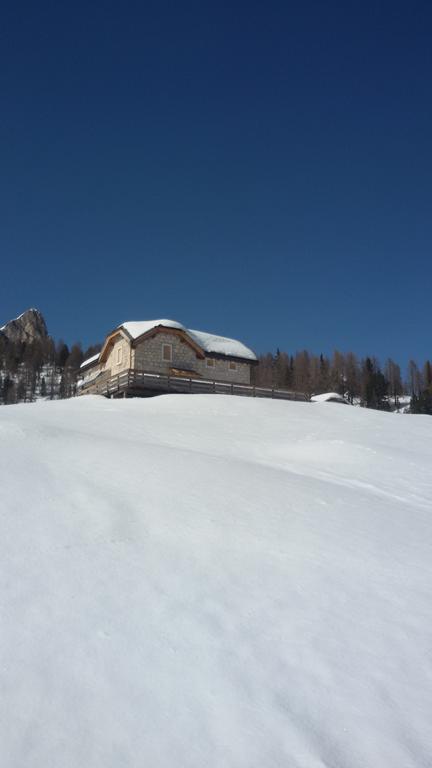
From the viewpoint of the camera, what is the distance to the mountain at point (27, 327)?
117125mm

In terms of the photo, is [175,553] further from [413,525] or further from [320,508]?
[413,525]

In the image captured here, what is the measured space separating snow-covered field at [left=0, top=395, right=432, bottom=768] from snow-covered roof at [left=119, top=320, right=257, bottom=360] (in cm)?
2649

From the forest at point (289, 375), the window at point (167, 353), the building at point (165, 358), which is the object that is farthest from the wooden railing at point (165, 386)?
the forest at point (289, 375)

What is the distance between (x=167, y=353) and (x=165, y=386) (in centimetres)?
580

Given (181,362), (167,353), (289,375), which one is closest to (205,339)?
Result: (181,362)

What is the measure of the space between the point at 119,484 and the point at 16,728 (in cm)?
455

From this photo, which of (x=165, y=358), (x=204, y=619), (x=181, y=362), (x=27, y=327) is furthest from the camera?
(x=27, y=327)

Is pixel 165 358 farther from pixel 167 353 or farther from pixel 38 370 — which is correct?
pixel 38 370

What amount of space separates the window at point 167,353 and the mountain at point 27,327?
89.4m

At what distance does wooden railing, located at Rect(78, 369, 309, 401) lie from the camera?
96.5 ft

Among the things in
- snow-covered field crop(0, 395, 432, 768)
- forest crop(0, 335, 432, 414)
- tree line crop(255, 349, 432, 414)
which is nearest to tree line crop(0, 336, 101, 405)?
forest crop(0, 335, 432, 414)

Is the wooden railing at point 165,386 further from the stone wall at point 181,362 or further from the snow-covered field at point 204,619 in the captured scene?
the snow-covered field at point 204,619

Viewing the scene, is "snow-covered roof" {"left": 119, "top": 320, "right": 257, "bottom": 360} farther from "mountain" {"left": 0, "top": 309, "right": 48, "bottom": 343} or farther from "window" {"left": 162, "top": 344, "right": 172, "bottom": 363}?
"mountain" {"left": 0, "top": 309, "right": 48, "bottom": 343}

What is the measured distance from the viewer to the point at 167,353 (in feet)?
117
